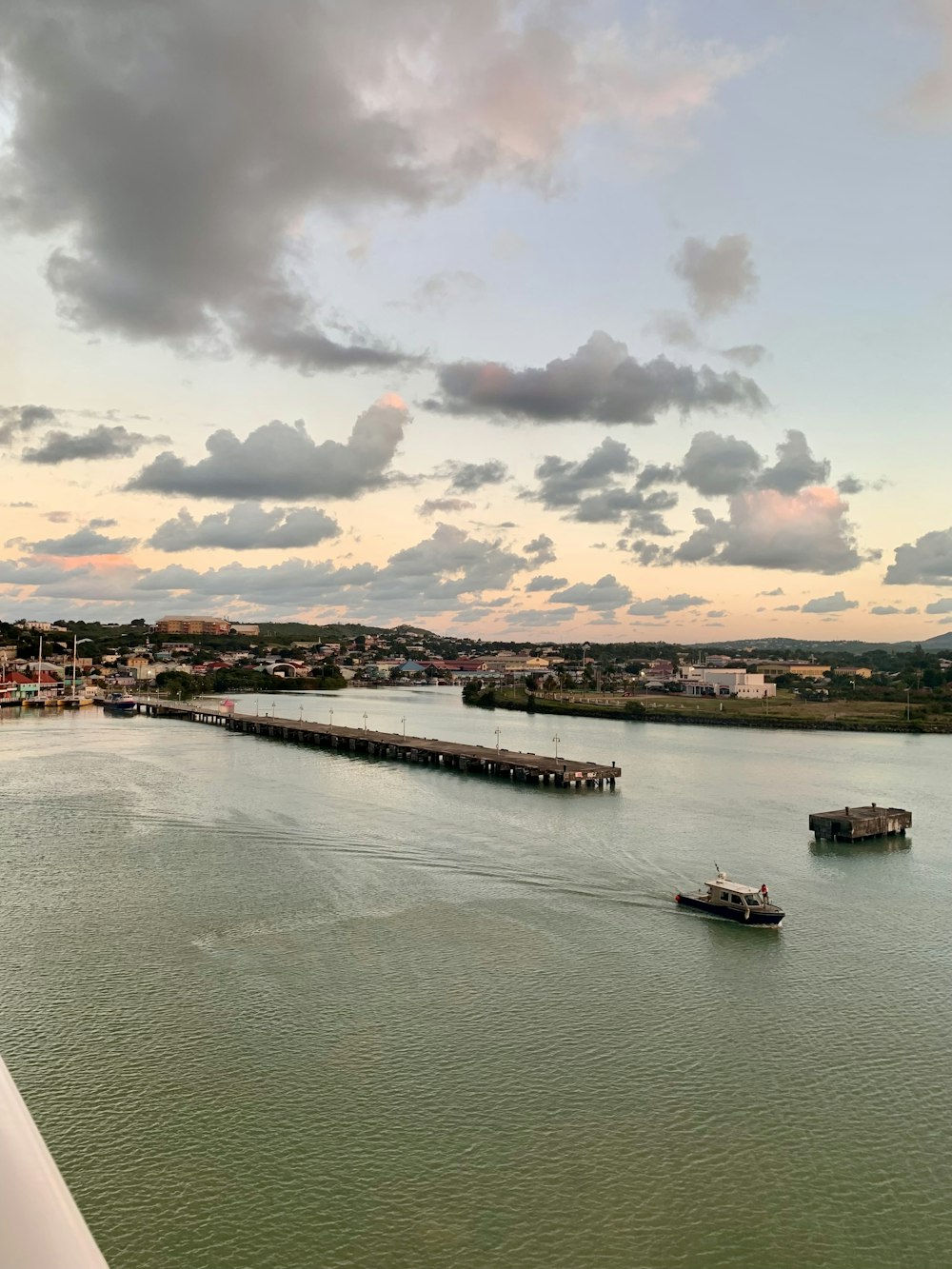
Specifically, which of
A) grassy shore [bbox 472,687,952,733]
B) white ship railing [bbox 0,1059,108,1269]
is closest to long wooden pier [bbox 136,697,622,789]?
grassy shore [bbox 472,687,952,733]

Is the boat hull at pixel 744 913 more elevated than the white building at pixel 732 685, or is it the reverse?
the white building at pixel 732 685

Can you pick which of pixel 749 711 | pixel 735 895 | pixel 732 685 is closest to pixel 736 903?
pixel 735 895

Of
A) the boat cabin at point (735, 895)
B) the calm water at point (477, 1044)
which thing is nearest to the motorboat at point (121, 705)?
the calm water at point (477, 1044)

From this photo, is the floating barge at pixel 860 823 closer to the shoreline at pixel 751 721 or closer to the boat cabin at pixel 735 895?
the boat cabin at pixel 735 895

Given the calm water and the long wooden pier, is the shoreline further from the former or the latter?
the calm water

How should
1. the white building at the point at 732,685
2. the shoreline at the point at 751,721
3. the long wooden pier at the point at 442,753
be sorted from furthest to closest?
the white building at the point at 732,685 → the shoreline at the point at 751,721 → the long wooden pier at the point at 442,753

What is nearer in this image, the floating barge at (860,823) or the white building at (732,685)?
the floating barge at (860,823)

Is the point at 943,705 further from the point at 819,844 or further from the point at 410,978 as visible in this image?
the point at 410,978
